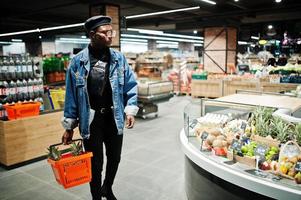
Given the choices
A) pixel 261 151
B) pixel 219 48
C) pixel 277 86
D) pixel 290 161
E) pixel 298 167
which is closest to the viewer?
pixel 298 167

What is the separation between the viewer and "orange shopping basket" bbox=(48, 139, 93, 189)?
2449mm

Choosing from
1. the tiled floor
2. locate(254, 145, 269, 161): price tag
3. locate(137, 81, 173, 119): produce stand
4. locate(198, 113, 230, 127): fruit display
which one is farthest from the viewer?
locate(137, 81, 173, 119): produce stand

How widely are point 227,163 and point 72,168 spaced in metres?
1.42

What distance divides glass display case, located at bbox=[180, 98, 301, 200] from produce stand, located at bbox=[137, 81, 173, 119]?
4165 mm

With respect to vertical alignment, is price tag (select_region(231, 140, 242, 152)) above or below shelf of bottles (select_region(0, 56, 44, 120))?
below

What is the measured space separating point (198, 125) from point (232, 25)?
11.4 metres

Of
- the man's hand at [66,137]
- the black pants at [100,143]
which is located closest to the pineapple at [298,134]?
the black pants at [100,143]

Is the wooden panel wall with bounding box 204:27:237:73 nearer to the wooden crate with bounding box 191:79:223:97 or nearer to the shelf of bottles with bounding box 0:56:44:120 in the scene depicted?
the wooden crate with bounding box 191:79:223:97

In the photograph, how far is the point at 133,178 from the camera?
3.88 metres

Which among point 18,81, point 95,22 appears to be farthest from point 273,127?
point 18,81

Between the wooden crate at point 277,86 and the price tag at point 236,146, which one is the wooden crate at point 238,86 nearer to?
the wooden crate at point 277,86

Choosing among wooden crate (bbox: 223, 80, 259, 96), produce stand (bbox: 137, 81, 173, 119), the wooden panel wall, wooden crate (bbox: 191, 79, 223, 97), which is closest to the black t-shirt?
produce stand (bbox: 137, 81, 173, 119)

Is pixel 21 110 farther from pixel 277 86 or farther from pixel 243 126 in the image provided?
pixel 277 86

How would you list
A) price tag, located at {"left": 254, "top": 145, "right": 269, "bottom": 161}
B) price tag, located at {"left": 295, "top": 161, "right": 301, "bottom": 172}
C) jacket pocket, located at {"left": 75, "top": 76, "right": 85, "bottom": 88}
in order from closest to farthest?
price tag, located at {"left": 295, "top": 161, "right": 301, "bottom": 172}, price tag, located at {"left": 254, "top": 145, "right": 269, "bottom": 161}, jacket pocket, located at {"left": 75, "top": 76, "right": 85, "bottom": 88}
